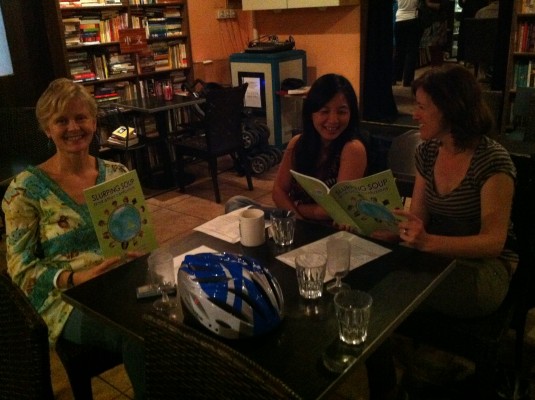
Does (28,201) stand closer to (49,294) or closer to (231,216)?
(49,294)

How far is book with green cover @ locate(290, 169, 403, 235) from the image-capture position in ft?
5.08

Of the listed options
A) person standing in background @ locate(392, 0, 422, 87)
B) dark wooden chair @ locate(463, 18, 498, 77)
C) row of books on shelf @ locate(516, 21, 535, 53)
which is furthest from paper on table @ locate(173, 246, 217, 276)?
person standing in background @ locate(392, 0, 422, 87)

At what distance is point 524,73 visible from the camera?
4.57 meters

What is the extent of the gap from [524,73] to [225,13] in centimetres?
310

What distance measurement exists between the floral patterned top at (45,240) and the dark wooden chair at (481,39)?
14.3 feet

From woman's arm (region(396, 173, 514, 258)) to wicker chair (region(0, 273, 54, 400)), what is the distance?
40.2 inches

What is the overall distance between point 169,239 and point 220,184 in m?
1.27

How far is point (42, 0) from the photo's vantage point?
4.20 meters

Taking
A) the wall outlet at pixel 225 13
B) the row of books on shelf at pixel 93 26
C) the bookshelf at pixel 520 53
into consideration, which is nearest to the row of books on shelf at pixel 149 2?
the row of books on shelf at pixel 93 26

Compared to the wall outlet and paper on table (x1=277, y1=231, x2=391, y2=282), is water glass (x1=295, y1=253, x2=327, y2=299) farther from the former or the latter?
the wall outlet

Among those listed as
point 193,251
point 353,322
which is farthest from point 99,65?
point 353,322

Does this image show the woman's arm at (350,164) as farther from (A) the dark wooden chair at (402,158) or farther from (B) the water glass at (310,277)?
(B) the water glass at (310,277)

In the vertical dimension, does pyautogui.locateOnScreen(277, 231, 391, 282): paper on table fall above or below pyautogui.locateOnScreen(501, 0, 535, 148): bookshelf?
below

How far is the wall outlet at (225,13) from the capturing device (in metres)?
5.68
